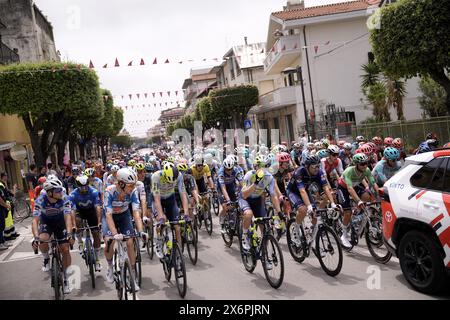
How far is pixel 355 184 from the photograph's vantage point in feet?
27.8

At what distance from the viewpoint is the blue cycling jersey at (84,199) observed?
874 centimetres

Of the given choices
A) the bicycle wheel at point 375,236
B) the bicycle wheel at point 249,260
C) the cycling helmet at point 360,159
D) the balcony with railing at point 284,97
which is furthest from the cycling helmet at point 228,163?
the balcony with railing at point 284,97

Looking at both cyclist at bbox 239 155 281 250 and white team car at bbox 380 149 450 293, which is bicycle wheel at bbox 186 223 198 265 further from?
white team car at bbox 380 149 450 293

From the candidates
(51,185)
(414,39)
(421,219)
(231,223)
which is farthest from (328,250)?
(414,39)

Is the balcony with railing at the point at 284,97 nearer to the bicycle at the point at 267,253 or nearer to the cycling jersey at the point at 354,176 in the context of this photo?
the cycling jersey at the point at 354,176

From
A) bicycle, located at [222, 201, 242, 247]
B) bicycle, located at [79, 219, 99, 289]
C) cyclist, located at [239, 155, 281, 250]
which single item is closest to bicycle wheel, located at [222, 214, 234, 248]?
bicycle, located at [222, 201, 242, 247]

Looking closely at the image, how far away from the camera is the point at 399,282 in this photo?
21.3 ft

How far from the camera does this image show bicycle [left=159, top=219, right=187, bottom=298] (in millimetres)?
6894

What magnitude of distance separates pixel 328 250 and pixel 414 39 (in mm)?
11633

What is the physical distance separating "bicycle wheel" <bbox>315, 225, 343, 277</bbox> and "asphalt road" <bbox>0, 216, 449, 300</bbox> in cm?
14

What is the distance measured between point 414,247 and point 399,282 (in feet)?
2.38

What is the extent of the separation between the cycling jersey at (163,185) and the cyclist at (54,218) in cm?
149
